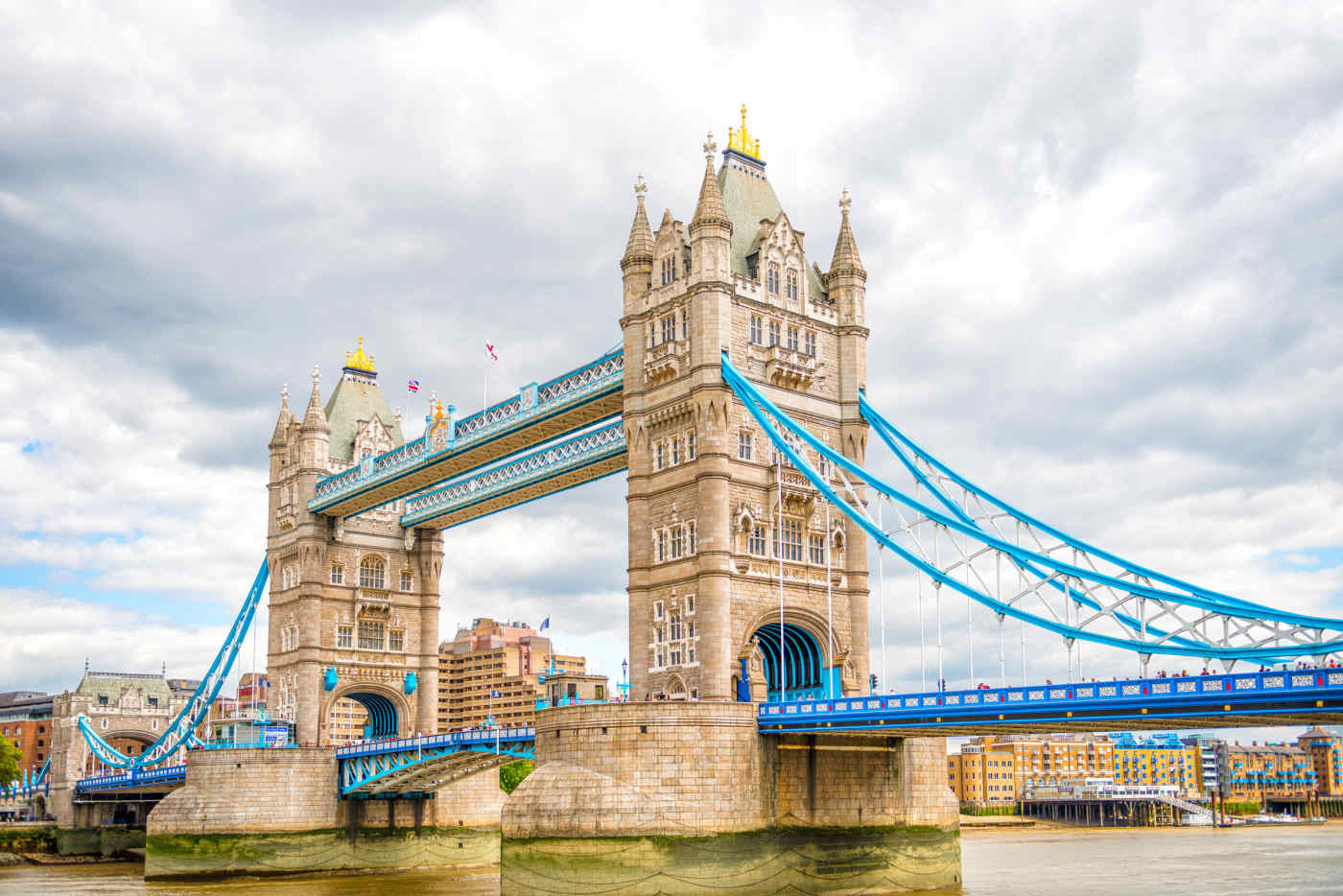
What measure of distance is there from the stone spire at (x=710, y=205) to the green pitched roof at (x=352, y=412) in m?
35.2

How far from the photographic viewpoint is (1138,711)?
118ft

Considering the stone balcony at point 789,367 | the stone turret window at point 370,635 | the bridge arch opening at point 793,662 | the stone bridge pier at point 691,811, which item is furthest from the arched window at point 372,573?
the stone balcony at point 789,367

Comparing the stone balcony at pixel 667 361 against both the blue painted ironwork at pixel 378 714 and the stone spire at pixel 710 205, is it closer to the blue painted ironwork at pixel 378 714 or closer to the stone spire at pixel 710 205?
the stone spire at pixel 710 205

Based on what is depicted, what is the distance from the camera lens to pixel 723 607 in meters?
48.5

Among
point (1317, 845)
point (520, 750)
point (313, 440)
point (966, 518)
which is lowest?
point (1317, 845)

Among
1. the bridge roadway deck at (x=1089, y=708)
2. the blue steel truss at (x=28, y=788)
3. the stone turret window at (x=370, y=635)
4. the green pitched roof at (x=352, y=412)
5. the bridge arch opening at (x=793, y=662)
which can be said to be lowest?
the blue steel truss at (x=28, y=788)

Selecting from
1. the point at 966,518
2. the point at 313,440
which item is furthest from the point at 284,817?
the point at 966,518

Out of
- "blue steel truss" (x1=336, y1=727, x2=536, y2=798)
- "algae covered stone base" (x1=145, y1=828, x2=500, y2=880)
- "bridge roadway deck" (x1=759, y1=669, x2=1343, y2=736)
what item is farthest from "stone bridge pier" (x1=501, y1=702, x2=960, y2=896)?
"algae covered stone base" (x1=145, y1=828, x2=500, y2=880)

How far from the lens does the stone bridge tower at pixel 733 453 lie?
49.4 meters

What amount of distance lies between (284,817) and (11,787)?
184 feet

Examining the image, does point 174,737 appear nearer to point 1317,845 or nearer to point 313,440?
point 313,440

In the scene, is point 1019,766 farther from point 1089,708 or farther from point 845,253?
point 1089,708

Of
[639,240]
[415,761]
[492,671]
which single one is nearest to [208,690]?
[415,761]

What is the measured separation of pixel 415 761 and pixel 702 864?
25048 mm
